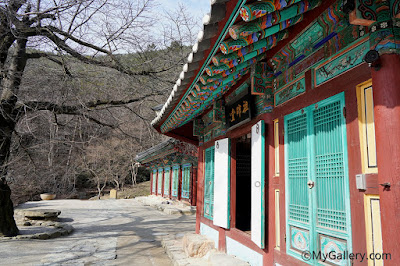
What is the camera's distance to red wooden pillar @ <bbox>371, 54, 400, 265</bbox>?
1.62m

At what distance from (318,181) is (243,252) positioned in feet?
6.70

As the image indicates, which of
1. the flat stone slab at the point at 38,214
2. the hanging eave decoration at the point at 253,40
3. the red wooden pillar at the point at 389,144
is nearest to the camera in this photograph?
the red wooden pillar at the point at 389,144

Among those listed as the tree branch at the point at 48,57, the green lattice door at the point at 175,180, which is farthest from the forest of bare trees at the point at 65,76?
the green lattice door at the point at 175,180

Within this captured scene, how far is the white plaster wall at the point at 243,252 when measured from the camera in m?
3.65

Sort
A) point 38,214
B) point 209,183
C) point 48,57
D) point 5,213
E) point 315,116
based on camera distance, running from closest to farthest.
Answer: point 315,116, point 209,183, point 5,213, point 48,57, point 38,214

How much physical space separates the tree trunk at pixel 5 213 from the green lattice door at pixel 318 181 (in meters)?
7.15

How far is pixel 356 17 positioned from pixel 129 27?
6301 millimetres

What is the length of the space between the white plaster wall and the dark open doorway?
1.99 meters

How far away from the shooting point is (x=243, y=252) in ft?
13.5

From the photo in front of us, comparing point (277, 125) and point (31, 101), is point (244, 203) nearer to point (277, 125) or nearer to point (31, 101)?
point (277, 125)

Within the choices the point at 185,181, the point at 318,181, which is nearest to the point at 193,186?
the point at 185,181

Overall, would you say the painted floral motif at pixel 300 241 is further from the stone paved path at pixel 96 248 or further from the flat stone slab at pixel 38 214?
the flat stone slab at pixel 38 214

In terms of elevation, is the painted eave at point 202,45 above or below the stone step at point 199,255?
A: above

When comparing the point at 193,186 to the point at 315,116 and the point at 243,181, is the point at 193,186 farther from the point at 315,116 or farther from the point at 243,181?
the point at 315,116
